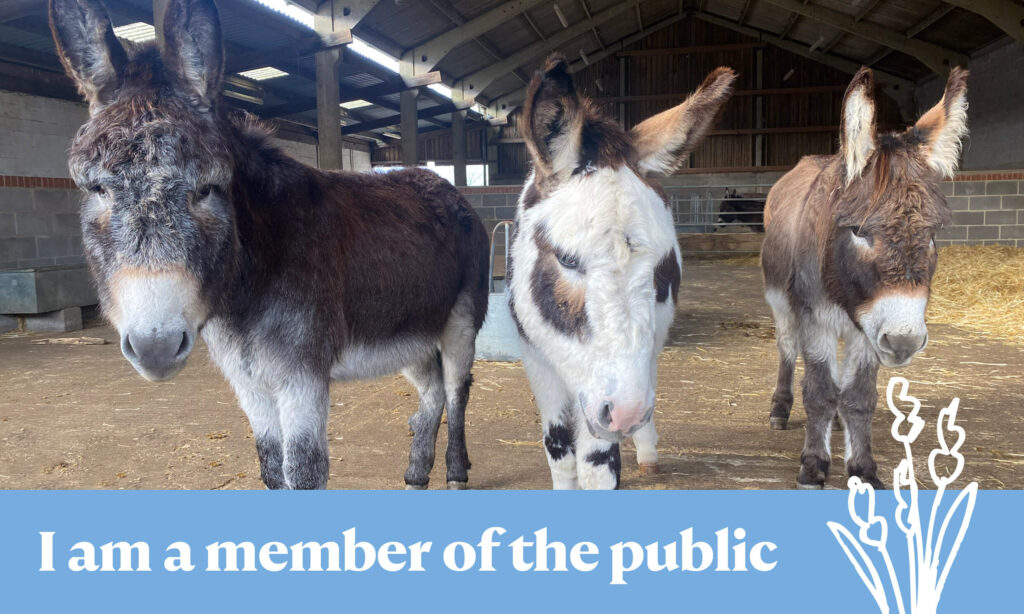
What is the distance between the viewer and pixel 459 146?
66.5 ft

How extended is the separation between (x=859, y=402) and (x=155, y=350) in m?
2.92

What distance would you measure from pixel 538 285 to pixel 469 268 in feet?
4.62

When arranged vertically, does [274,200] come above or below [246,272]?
above

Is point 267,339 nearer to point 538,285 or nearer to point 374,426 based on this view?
point 538,285

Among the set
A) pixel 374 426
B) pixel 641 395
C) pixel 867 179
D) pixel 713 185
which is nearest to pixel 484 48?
pixel 713 185

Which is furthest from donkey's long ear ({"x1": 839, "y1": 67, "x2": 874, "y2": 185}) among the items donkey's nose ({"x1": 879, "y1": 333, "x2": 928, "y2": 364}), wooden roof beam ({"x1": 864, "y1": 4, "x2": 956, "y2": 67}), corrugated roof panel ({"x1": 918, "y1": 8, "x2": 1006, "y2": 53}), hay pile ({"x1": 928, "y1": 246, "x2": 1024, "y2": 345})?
corrugated roof panel ({"x1": 918, "y1": 8, "x2": 1006, "y2": 53})

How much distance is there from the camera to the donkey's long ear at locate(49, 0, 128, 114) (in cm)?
175

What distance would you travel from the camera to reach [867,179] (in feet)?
8.53

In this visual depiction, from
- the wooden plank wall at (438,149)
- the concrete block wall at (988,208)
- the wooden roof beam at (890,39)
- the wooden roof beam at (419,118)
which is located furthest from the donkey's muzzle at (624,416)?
the wooden plank wall at (438,149)

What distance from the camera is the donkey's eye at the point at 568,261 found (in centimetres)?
177

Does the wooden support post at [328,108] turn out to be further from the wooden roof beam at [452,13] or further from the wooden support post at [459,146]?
the wooden support post at [459,146]

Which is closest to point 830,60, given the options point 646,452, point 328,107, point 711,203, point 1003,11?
point 711,203

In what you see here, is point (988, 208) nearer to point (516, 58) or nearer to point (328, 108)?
point (516, 58)

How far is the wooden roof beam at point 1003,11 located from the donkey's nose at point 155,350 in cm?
1470
